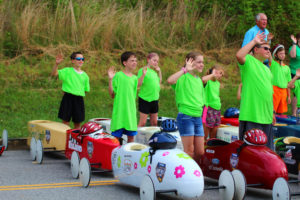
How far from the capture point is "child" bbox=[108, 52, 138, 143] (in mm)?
7820

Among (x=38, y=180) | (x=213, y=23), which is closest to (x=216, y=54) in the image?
(x=213, y=23)

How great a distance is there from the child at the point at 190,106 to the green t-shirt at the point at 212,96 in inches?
85.1

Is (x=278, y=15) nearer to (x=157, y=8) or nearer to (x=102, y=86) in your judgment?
(x=157, y=8)

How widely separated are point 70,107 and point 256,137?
446cm

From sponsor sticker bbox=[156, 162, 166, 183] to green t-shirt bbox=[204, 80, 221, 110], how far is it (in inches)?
146

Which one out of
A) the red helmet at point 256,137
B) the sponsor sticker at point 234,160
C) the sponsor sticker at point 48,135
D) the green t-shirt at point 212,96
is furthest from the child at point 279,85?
the sponsor sticker at point 48,135

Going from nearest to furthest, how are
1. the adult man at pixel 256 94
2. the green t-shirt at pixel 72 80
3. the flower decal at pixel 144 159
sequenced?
1. the flower decal at pixel 144 159
2. the adult man at pixel 256 94
3. the green t-shirt at pixel 72 80

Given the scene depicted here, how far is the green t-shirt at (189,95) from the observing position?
7297mm

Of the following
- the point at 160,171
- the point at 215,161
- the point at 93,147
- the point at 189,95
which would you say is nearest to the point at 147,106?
the point at 93,147

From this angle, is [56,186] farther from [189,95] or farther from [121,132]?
[189,95]

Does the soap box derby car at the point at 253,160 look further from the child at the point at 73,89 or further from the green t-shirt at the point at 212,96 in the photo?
the child at the point at 73,89

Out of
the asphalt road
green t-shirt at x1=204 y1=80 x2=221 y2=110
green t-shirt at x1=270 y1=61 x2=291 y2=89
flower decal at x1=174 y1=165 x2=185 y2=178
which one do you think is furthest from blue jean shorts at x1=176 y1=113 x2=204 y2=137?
green t-shirt at x1=270 y1=61 x2=291 y2=89

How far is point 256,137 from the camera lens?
6418mm

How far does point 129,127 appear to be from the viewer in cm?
779
